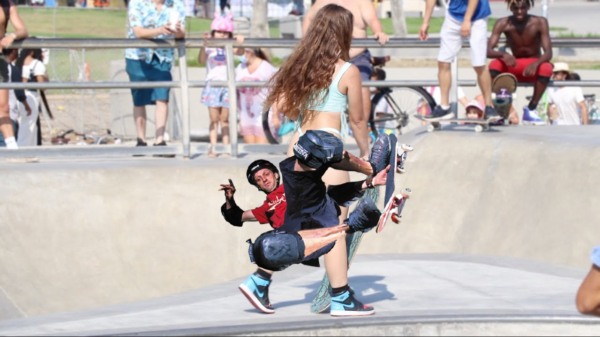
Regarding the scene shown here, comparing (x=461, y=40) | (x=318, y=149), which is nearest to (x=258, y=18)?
(x=461, y=40)

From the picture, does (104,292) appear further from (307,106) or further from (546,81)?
(546,81)

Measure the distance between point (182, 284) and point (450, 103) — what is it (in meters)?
3.33

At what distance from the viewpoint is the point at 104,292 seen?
6977mm

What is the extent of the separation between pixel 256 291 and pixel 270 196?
588 millimetres

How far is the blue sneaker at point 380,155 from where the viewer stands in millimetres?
4621

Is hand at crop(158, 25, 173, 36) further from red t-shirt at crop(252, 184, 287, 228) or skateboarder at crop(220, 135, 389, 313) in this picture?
red t-shirt at crop(252, 184, 287, 228)

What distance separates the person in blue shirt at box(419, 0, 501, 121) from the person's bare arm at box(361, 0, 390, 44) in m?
0.53

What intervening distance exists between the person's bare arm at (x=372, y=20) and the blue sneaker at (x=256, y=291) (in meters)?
3.67

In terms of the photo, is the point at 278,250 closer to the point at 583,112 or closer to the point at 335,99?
the point at 335,99

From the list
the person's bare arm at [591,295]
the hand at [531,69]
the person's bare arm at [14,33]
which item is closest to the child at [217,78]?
the person's bare arm at [14,33]

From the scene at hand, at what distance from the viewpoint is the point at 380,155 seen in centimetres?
462

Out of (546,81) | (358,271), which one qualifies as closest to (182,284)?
(358,271)

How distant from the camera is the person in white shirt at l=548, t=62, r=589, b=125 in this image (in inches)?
456

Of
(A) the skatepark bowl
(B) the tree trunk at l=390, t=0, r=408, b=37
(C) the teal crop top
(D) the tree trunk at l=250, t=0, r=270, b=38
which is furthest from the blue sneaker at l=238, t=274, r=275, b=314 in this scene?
(D) the tree trunk at l=250, t=0, r=270, b=38
